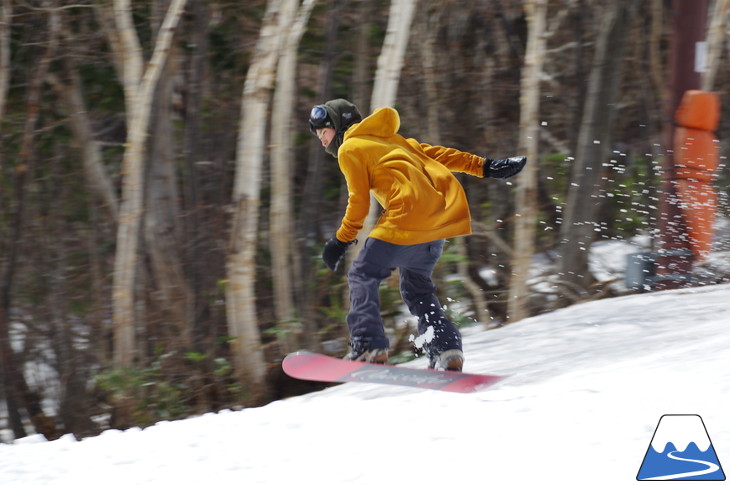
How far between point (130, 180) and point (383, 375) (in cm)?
308

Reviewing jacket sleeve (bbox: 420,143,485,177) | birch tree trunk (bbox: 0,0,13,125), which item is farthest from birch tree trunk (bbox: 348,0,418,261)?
birch tree trunk (bbox: 0,0,13,125)

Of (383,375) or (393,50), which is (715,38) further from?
(383,375)

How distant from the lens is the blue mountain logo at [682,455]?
293cm

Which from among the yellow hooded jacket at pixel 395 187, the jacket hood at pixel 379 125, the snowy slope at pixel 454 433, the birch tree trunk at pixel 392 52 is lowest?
the snowy slope at pixel 454 433

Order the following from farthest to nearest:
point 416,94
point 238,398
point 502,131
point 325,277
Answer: point 502,131 → point 416,94 → point 325,277 → point 238,398

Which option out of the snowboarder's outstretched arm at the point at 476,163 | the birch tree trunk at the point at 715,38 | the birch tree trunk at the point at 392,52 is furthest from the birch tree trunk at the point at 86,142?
the birch tree trunk at the point at 715,38

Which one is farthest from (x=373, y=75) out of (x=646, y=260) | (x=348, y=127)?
(x=348, y=127)

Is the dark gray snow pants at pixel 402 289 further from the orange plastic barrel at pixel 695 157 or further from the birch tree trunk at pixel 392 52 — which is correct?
the orange plastic barrel at pixel 695 157

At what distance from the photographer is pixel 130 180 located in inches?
249

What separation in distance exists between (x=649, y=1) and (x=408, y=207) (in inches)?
244

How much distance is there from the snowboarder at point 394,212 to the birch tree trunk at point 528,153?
6.62 ft

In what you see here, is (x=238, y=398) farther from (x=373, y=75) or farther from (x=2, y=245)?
(x=2, y=245)

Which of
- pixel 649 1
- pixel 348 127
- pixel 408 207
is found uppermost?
pixel 649 1

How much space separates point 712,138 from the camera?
21.2 feet
